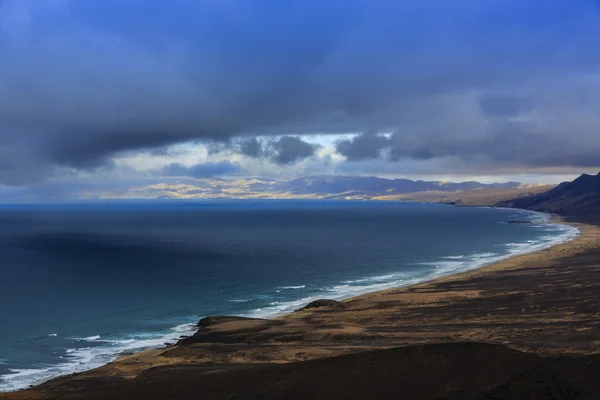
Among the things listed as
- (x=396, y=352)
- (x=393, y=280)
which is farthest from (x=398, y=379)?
(x=393, y=280)

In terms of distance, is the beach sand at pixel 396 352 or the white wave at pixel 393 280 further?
the white wave at pixel 393 280

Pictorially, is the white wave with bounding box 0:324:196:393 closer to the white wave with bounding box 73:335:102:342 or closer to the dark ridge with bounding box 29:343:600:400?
the white wave with bounding box 73:335:102:342

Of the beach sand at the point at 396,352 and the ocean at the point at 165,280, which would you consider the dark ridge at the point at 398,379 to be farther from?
the ocean at the point at 165,280

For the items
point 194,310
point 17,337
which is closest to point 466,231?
point 194,310

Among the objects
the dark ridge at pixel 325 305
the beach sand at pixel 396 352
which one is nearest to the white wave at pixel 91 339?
the beach sand at pixel 396 352

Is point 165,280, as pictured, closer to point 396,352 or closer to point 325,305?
point 325,305

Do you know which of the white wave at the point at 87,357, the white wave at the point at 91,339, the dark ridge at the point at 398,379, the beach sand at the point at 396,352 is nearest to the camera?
the dark ridge at the point at 398,379

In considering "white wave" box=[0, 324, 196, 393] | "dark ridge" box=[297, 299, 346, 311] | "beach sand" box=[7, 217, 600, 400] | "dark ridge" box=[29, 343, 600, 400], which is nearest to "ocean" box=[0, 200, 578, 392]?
"white wave" box=[0, 324, 196, 393]
